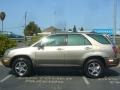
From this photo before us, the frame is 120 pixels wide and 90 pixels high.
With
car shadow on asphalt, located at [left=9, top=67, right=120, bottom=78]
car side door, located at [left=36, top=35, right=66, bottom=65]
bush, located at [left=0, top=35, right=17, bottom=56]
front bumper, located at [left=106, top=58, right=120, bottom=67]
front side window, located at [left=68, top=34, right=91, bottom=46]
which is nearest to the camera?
front bumper, located at [left=106, top=58, right=120, bottom=67]

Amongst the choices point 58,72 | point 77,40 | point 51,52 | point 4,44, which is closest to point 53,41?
point 51,52

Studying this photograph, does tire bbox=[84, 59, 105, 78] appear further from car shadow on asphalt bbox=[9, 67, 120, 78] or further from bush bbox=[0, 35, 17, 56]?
bush bbox=[0, 35, 17, 56]

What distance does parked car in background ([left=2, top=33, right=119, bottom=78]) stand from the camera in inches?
575

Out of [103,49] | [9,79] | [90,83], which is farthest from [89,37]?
[9,79]

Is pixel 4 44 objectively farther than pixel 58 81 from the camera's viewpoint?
Yes

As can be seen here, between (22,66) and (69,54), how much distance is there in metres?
1.93

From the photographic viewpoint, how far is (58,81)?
13.7 m

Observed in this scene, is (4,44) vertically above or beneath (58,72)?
above

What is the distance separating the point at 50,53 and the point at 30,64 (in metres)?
0.91

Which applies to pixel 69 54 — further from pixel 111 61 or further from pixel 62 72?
pixel 62 72

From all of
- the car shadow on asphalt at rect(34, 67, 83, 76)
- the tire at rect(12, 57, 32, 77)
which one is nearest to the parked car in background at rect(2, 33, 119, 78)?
the tire at rect(12, 57, 32, 77)

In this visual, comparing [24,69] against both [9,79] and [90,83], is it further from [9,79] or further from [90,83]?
[90,83]

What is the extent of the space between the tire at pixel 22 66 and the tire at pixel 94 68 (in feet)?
7.26

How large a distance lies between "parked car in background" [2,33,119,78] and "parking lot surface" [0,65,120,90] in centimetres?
47
